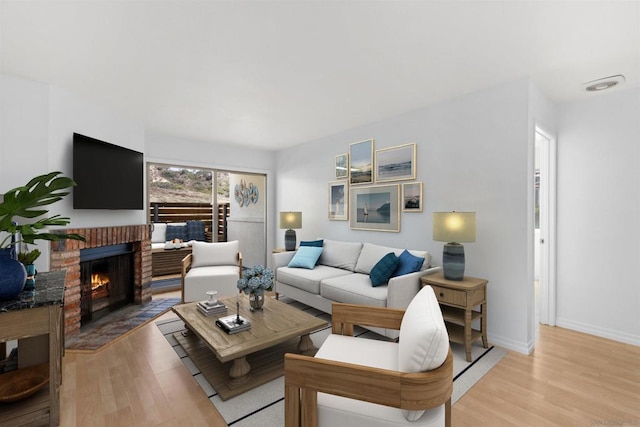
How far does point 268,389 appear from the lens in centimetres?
213

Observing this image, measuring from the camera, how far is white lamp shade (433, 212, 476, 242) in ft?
8.76

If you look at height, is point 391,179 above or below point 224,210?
above

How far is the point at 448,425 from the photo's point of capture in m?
1.51

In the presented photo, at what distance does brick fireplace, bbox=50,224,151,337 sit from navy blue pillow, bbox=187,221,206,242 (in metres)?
1.12

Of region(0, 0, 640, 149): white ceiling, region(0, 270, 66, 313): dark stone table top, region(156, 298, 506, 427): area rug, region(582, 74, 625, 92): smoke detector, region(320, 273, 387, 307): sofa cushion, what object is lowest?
region(156, 298, 506, 427): area rug

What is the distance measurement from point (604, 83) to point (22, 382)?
17.4 feet

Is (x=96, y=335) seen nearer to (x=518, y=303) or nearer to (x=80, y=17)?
(x=80, y=17)

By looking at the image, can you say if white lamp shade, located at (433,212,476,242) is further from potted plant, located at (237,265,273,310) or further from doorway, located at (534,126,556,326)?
potted plant, located at (237,265,273,310)

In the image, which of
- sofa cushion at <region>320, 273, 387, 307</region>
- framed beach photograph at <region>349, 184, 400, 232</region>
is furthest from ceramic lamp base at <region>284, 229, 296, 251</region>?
sofa cushion at <region>320, 273, 387, 307</region>

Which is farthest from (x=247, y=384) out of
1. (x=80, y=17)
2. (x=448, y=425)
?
(x=80, y=17)

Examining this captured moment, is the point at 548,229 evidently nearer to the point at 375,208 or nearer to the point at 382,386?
the point at 375,208

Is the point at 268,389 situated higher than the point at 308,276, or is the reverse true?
the point at 308,276

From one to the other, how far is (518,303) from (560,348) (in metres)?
0.60

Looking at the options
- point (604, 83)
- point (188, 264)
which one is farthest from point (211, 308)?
point (604, 83)
